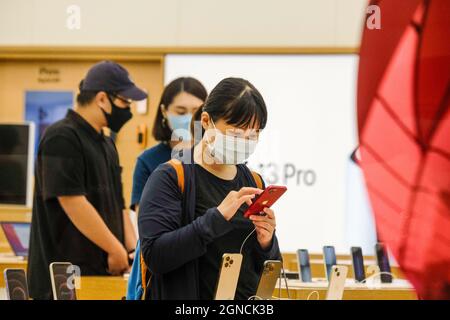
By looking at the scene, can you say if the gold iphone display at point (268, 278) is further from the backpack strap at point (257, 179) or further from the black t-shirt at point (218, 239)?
the backpack strap at point (257, 179)

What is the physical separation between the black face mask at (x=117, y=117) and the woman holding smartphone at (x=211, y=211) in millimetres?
573

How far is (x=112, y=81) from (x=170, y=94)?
20cm

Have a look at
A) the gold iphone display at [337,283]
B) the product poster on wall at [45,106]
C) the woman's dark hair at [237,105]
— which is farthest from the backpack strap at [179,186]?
the product poster on wall at [45,106]

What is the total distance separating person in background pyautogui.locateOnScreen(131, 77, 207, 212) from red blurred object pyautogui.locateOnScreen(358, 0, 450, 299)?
0.68 meters

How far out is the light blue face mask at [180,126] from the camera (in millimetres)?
2260

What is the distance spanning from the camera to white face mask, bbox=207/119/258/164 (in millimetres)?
1980

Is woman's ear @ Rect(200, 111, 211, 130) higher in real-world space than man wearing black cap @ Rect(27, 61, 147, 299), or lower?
higher

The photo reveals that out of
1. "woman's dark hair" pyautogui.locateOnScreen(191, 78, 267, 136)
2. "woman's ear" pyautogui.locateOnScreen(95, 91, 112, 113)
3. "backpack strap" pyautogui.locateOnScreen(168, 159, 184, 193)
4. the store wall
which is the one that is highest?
the store wall

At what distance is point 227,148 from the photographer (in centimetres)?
198

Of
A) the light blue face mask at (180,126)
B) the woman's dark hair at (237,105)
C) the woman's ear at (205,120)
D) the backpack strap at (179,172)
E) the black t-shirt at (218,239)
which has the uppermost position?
the woman's dark hair at (237,105)

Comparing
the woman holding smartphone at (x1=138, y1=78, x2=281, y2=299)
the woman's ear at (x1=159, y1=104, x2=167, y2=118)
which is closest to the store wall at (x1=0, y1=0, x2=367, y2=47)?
the woman's ear at (x1=159, y1=104, x2=167, y2=118)

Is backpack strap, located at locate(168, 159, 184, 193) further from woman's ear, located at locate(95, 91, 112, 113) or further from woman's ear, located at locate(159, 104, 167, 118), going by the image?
woman's ear, located at locate(95, 91, 112, 113)

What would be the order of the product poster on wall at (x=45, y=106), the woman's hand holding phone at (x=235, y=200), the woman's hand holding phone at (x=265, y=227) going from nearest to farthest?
the woman's hand holding phone at (x=235, y=200) → the woman's hand holding phone at (x=265, y=227) → the product poster on wall at (x=45, y=106)

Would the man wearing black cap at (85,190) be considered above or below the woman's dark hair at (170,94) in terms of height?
below
